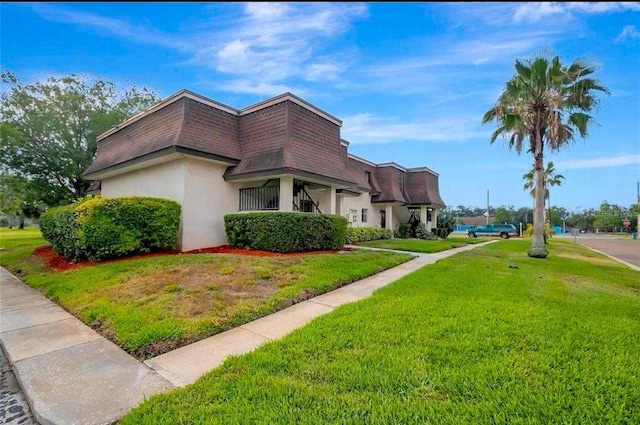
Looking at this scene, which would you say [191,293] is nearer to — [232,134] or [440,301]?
[440,301]

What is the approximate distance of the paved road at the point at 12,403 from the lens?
2.50 metres

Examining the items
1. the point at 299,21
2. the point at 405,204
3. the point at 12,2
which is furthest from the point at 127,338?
the point at 405,204

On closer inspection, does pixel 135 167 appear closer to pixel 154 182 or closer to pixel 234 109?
pixel 154 182

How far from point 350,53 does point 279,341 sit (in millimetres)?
4030

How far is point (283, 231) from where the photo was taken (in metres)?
9.78

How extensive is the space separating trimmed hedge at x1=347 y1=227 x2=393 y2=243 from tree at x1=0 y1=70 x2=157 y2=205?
18794 mm

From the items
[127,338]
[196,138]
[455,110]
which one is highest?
[455,110]

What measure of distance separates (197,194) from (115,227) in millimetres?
2943

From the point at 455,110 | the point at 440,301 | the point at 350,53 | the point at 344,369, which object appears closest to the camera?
the point at 344,369

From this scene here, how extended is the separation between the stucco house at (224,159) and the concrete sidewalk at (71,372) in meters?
6.27

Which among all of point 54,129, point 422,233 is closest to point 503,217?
point 422,233

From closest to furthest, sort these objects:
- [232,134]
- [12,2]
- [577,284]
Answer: [12,2] → [577,284] → [232,134]

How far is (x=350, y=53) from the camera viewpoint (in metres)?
4.38

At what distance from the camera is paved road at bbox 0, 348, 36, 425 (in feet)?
8.21
